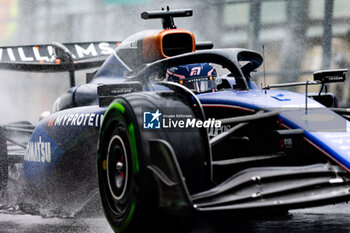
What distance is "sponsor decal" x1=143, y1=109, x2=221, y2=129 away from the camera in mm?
3480

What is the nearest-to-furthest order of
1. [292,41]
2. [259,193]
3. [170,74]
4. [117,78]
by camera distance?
[259,193], [170,74], [117,78], [292,41]

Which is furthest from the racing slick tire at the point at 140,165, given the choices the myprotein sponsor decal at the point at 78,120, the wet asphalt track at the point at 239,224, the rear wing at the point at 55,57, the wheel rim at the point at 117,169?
the rear wing at the point at 55,57

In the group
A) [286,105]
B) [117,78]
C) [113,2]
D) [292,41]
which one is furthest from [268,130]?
[113,2]

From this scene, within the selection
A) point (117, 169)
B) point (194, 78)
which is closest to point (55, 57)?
point (194, 78)

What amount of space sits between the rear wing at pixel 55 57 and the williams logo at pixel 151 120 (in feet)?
10.3

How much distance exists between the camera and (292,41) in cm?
1420

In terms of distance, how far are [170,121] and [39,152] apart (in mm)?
1844

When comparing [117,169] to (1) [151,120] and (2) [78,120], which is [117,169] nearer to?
(1) [151,120]

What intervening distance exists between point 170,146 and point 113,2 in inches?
550

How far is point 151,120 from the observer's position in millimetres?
3492

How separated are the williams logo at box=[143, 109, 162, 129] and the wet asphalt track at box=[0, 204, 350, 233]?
1.06 metres

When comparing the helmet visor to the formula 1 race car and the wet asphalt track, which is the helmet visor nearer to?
the formula 1 race car

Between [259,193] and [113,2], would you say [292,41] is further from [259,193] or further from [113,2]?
[259,193]

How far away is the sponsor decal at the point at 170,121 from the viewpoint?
3.48 meters
